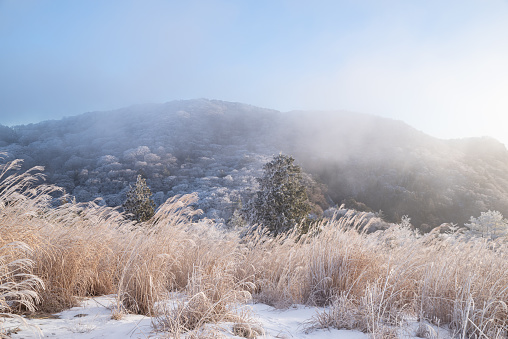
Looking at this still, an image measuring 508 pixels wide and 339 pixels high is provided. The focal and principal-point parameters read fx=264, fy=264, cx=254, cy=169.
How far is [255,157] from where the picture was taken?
75.8 m

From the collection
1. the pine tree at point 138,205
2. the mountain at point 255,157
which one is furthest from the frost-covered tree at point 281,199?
the mountain at point 255,157

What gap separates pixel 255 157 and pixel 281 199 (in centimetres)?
6149

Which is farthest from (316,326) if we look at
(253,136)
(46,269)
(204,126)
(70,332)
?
(204,126)

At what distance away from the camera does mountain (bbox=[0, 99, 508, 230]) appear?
55000 millimetres

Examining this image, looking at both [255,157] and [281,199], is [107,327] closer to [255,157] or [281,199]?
[281,199]

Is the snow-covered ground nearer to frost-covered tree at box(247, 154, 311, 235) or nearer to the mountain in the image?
frost-covered tree at box(247, 154, 311, 235)

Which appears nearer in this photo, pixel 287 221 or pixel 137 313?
pixel 137 313

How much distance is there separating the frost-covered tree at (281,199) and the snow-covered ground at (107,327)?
11.7 meters

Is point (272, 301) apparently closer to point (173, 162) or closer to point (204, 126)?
point (173, 162)

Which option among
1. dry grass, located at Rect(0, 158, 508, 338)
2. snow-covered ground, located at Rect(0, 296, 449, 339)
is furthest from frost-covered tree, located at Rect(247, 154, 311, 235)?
snow-covered ground, located at Rect(0, 296, 449, 339)

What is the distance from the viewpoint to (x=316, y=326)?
8.05 ft

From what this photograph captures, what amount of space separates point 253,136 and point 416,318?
318ft

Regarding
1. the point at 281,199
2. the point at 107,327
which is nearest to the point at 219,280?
the point at 107,327

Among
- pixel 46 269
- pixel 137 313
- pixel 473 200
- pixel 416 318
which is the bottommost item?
pixel 473 200
